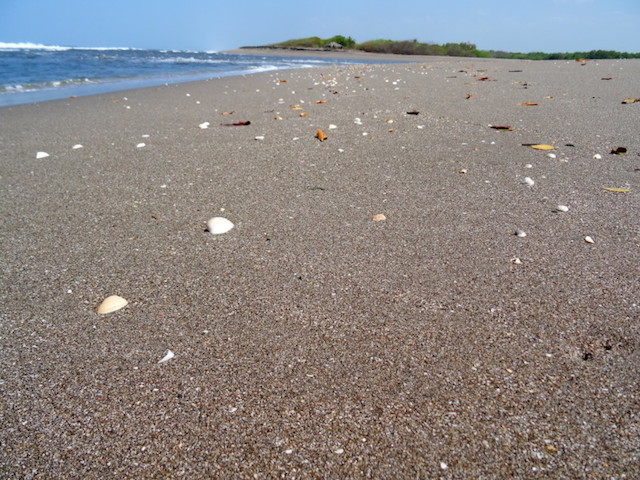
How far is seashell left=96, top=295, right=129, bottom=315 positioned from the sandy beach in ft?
0.15

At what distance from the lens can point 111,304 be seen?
6.10 ft

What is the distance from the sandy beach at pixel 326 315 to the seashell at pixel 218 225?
2.2 inches

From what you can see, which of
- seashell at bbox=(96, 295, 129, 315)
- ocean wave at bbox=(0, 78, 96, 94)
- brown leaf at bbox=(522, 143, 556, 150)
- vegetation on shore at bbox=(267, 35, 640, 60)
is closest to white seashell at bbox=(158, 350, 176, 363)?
seashell at bbox=(96, 295, 129, 315)

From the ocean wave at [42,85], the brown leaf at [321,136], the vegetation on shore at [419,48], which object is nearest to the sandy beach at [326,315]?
the brown leaf at [321,136]

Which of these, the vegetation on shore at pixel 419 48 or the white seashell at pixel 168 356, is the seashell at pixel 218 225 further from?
the vegetation on shore at pixel 419 48

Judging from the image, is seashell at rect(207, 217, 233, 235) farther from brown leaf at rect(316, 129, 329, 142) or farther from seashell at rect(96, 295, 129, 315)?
brown leaf at rect(316, 129, 329, 142)

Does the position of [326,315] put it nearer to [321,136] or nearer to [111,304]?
[111,304]

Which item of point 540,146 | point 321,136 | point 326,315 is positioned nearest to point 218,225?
point 326,315

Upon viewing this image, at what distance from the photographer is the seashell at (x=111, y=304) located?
72.3 inches

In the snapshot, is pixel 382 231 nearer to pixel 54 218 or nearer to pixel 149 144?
pixel 54 218

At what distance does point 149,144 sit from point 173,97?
372cm

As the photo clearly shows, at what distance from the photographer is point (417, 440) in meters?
1.24

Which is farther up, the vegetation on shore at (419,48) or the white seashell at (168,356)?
the white seashell at (168,356)

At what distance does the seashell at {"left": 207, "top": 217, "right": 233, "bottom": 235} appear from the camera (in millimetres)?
2506
